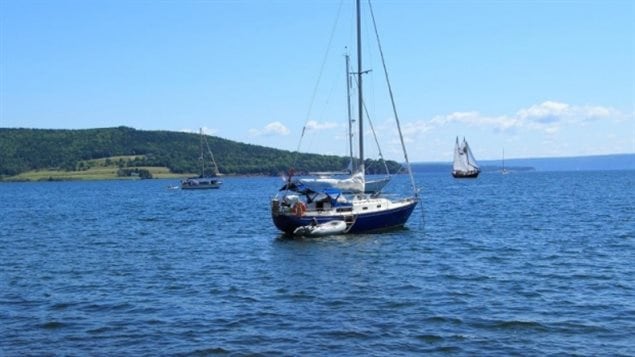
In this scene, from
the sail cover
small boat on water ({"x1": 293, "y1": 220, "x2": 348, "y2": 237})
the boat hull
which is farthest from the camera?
the sail cover

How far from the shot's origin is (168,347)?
19094mm

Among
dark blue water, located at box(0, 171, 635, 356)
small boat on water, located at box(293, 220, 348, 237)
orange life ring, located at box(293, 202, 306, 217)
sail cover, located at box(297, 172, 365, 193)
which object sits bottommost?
dark blue water, located at box(0, 171, 635, 356)

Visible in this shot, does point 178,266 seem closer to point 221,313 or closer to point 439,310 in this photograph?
point 221,313

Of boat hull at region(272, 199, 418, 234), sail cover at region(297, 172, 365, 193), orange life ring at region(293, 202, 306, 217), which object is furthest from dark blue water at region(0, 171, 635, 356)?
sail cover at region(297, 172, 365, 193)

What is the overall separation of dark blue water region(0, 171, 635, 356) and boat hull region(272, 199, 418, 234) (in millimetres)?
986

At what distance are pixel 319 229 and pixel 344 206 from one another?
265cm

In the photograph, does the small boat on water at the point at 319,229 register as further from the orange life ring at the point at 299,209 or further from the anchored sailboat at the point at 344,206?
A: the orange life ring at the point at 299,209

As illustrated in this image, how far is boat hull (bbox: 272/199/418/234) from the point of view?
149 feet

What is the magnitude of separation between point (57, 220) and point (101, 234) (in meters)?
19.7

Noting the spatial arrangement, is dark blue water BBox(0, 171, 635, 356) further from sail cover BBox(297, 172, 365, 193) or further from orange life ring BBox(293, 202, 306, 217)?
sail cover BBox(297, 172, 365, 193)

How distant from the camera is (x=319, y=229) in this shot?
45.3 meters

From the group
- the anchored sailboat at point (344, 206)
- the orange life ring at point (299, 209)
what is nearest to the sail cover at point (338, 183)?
the anchored sailboat at point (344, 206)

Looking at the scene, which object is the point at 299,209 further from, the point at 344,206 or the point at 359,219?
the point at 359,219

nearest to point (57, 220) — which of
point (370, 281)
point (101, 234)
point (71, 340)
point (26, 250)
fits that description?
point (101, 234)
